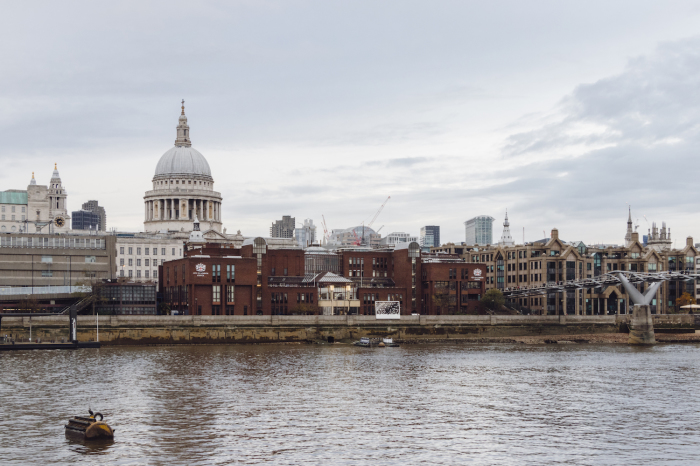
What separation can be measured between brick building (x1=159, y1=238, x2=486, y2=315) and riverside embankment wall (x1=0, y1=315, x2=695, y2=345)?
13.8 metres

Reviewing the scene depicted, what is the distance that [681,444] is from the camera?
47.3 meters

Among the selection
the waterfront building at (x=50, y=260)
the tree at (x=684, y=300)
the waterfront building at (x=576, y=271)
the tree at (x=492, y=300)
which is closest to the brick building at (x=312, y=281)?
the tree at (x=492, y=300)

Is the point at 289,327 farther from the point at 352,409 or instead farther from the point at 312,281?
the point at 352,409

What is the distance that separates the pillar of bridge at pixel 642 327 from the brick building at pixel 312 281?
36.1m

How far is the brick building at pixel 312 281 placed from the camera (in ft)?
472

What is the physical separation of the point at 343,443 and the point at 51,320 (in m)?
85.5

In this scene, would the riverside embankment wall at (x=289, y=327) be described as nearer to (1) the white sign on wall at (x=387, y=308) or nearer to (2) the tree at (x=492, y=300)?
(1) the white sign on wall at (x=387, y=308)

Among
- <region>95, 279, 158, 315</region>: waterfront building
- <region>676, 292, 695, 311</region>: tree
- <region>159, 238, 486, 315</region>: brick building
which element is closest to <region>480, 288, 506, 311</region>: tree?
<region>159, 238, 486, 315</region>: brick building

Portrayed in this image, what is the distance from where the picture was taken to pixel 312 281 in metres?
157

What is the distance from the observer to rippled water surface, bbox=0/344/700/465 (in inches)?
1756

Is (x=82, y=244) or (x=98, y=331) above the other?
(x=82, y=244)

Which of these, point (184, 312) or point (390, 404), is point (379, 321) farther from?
point (390, 404)

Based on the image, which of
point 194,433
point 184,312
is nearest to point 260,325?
point 184,312

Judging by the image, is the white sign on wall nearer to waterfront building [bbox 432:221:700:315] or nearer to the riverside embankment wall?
the riverside embankment wall
